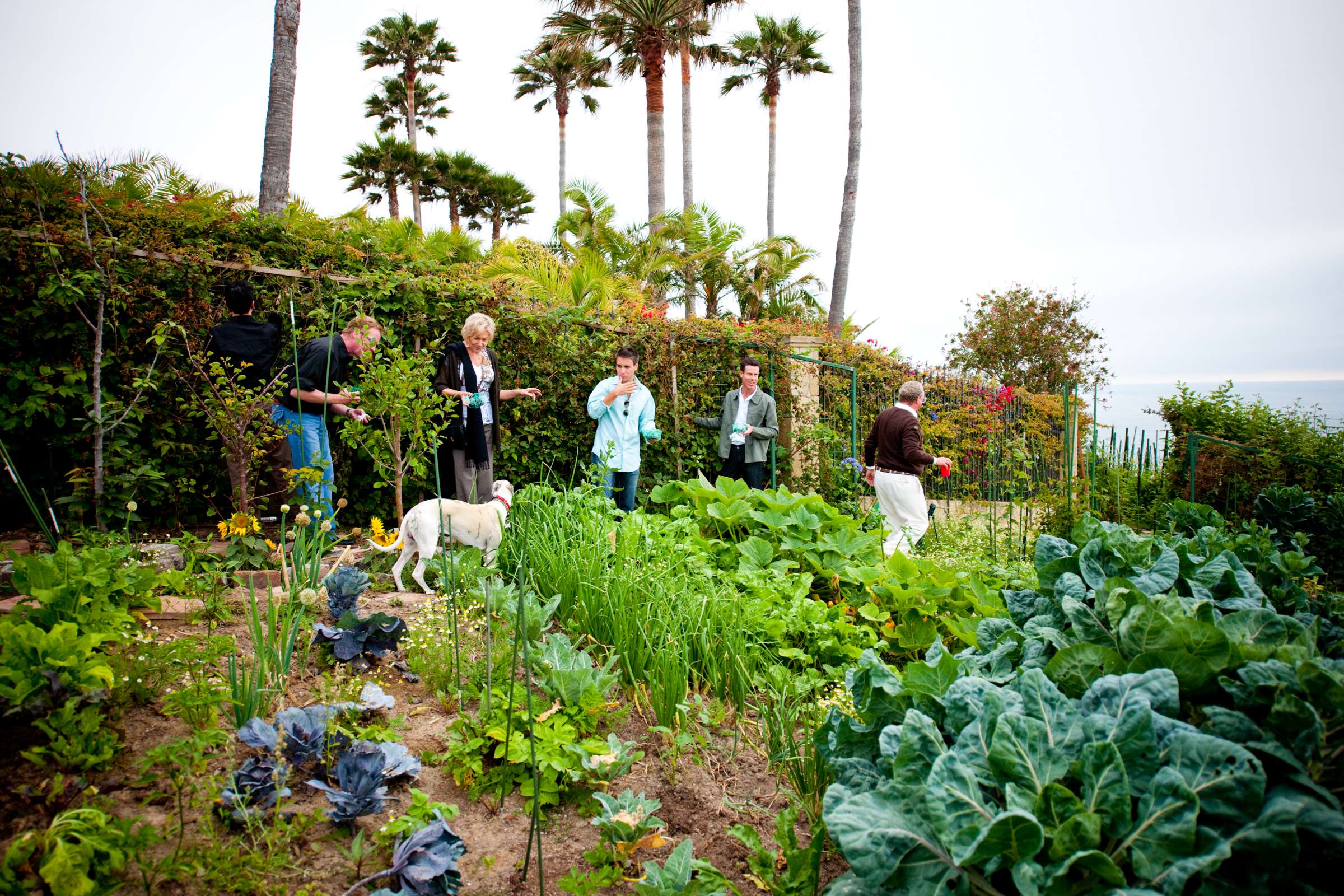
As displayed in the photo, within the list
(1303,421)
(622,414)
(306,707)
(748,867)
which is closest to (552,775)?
(748,867)

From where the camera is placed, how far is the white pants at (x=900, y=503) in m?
6.07

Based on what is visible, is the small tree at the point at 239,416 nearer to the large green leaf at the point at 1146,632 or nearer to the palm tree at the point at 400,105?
the large green leaf at the point at 1146,632

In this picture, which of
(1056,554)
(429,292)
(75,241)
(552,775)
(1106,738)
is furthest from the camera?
(429,292)

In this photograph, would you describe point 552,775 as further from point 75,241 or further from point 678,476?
point 678,476

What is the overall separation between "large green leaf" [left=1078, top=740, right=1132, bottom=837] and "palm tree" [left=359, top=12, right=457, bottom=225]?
2662 cm

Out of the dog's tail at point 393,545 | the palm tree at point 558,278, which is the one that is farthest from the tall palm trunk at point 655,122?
the dog's tail at point 393,545

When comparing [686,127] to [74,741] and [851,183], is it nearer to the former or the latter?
[851,183]

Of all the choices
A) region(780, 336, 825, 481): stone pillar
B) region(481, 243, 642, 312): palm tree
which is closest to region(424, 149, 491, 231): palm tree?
region(481, 243, 642, 312): palm tree

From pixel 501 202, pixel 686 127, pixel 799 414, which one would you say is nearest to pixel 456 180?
pixel 501 202

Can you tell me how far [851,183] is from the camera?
1658cm

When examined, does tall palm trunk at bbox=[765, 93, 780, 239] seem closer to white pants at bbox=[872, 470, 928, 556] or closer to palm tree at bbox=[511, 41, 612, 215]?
palm tree at bbox=[511, 41, 612, 215]

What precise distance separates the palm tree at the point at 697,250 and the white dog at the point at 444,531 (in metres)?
14.0

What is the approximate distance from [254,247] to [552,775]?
5180 millimetres

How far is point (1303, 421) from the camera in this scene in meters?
6.20
